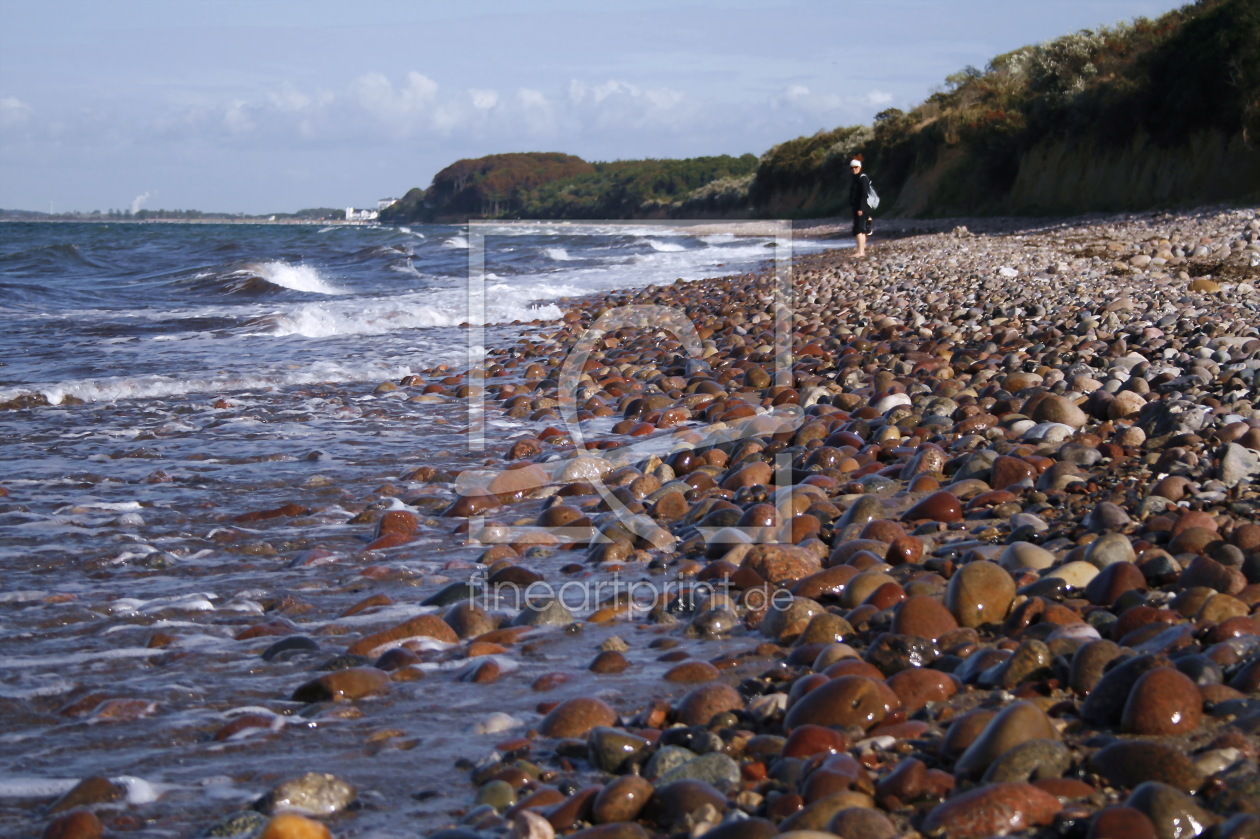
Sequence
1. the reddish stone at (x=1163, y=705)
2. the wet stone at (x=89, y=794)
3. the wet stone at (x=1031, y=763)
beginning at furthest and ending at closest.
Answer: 1. the wet stone at (x=89, y=794)
2. the reddish stone at (x=1163, y=705)
3. the wet stone at (x=1031, y=763)

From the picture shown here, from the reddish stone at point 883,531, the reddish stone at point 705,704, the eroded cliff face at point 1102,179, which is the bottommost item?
the reddish stone at point 705,704

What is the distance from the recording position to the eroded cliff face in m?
18.4

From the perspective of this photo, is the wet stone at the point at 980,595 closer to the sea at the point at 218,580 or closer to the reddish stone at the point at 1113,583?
the reddish stone at the point at 1113,583

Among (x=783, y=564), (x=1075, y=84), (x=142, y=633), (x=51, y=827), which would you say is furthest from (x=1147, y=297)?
(x=1075, y=84)

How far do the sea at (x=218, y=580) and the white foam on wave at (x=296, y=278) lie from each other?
26.9 feet

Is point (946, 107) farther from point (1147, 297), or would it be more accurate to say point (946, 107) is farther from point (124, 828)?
point (124, 828)

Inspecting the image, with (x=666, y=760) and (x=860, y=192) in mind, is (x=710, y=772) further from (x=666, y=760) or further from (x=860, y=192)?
(x=860, y=192)

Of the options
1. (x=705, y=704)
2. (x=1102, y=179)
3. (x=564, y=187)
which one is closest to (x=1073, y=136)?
(x=1102, y=179)

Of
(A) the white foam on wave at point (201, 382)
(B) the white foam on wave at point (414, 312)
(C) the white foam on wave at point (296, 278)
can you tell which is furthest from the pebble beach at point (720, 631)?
(C) the white foam on wave at point (296, 278)

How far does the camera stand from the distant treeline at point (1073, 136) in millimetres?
18781

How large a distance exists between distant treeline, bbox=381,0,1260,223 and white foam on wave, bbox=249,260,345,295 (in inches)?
645

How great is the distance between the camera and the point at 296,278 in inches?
771

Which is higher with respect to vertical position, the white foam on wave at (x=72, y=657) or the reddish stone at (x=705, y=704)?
the reddish stone at (x=705, y=704)

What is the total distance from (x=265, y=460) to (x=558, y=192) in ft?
311
